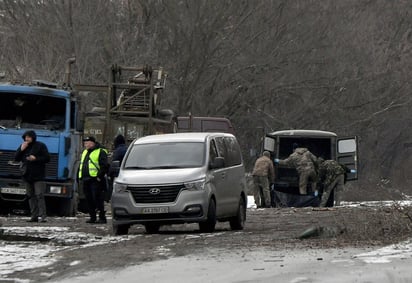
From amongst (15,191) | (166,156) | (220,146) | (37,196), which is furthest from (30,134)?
(220,146)

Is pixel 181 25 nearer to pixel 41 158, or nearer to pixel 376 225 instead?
pixel 41 158

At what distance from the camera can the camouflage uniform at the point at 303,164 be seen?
96.4 feet

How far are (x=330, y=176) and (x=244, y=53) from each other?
1507cm

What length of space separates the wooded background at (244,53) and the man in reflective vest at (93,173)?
20.8 metres

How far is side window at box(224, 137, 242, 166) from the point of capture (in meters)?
19.0

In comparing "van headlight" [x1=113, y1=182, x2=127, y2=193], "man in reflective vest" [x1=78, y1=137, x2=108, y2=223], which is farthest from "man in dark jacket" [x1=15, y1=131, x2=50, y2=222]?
"van headlight" [x1=113, y1=182, x2=127, y2=193]

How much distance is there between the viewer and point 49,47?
40969mm

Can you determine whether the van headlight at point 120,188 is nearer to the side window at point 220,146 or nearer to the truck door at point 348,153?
the side window at point 220,146

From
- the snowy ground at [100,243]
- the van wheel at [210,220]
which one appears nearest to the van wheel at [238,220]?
the van wheel at [210,220]

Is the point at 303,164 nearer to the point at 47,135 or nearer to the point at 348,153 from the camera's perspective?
the point at 348,153

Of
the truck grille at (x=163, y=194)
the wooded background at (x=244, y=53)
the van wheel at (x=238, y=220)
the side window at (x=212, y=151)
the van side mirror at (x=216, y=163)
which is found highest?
the wooded background at (x=244, y=53)

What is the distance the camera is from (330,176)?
29.9 m

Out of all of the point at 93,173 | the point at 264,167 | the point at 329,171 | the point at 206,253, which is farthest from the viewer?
the point at 329,171

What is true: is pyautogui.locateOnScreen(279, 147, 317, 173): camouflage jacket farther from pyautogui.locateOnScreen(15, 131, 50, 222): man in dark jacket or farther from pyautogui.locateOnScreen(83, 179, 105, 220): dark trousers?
pyautogui.locateOnScreen(15, 131, 50, 222): man in dark jacket
